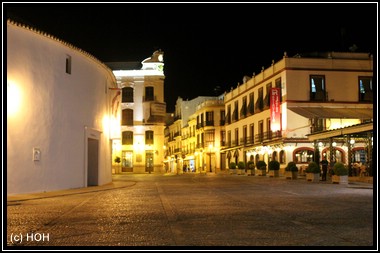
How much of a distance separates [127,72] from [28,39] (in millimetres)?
45244

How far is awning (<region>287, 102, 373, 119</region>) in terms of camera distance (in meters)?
43.5

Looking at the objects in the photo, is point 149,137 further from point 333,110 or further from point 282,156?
point 333,110

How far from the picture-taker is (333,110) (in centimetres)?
4641

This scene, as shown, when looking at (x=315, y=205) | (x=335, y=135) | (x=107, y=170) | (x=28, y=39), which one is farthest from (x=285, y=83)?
(x=315, y=205)

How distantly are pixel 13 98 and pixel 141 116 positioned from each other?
154 feet

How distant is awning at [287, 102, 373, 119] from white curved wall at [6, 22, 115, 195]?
23.1 metres

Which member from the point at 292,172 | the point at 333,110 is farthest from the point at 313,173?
the point at 333,110

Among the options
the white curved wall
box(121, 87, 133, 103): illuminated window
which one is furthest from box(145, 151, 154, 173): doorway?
the white curved wall

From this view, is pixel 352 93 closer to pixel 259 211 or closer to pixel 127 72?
pixel 127 72

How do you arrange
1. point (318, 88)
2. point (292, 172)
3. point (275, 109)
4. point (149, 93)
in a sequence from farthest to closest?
point (149, 93), point (318, 88), point (275, 109), point (292, 172)

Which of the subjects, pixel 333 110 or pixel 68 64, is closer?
pixel 68 64

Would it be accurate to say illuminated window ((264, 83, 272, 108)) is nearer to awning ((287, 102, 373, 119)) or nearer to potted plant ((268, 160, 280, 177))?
awning ((287, 102, 373, 119))

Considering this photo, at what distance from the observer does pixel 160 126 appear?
2638 inches

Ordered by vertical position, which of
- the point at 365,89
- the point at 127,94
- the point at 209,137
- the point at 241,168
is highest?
the point at 127,94
